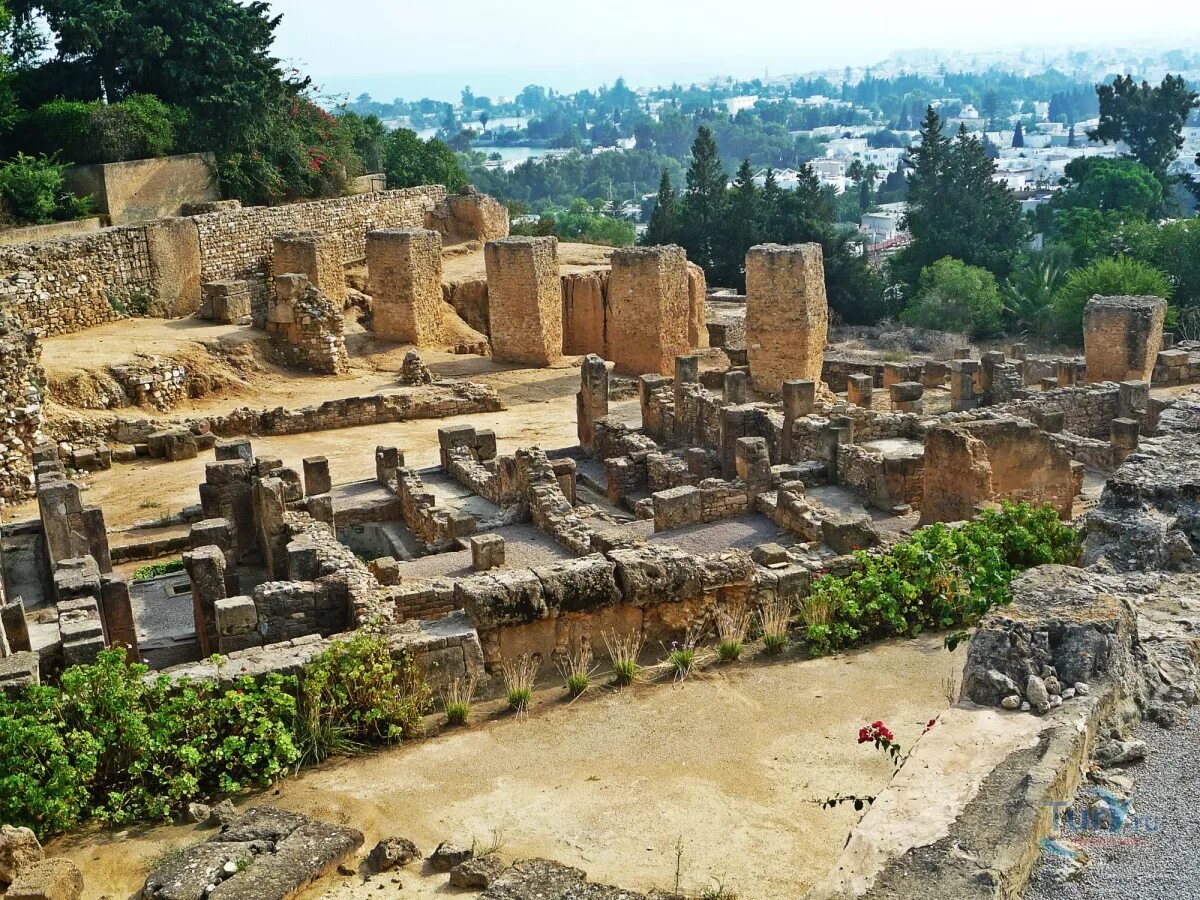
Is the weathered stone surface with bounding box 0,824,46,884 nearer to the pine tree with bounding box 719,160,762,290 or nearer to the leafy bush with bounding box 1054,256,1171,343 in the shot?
the leafy bush with bounding box 1054,256,1171,343

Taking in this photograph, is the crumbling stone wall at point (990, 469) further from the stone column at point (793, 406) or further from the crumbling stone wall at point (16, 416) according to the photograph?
the crumbling stone wall at point (16, 416)

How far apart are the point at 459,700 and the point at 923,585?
3452mm

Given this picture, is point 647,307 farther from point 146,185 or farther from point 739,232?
point 739,232

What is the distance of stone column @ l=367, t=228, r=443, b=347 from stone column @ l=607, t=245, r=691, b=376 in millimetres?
4092

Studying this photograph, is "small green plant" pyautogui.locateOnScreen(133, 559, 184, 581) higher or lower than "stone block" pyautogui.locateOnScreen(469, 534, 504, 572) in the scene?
A: lower

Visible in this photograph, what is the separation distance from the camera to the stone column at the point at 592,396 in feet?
66.8

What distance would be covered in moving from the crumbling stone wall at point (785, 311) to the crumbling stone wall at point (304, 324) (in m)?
8.02

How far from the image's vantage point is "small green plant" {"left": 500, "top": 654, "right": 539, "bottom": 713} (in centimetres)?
912

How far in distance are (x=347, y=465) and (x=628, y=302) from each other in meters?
8.69

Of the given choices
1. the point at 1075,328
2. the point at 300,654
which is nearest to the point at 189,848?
the point at 300,654

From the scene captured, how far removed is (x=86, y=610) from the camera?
33.8ft

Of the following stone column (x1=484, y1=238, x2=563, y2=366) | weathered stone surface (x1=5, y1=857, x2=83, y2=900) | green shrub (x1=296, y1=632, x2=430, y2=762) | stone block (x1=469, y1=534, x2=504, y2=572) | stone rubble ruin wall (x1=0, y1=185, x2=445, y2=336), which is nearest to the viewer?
weathered stone surface (x1=5, y1=857, x2=83, y2=900)

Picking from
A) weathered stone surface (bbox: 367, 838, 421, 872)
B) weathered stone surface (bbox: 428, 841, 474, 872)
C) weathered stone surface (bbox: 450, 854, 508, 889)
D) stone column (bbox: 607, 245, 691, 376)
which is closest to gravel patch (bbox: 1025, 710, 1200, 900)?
weathered stone surface (bbox: 450, 854, 508, 889)

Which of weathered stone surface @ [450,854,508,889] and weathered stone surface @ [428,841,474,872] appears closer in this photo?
weathered stone surface @ [450,854,508,889]
